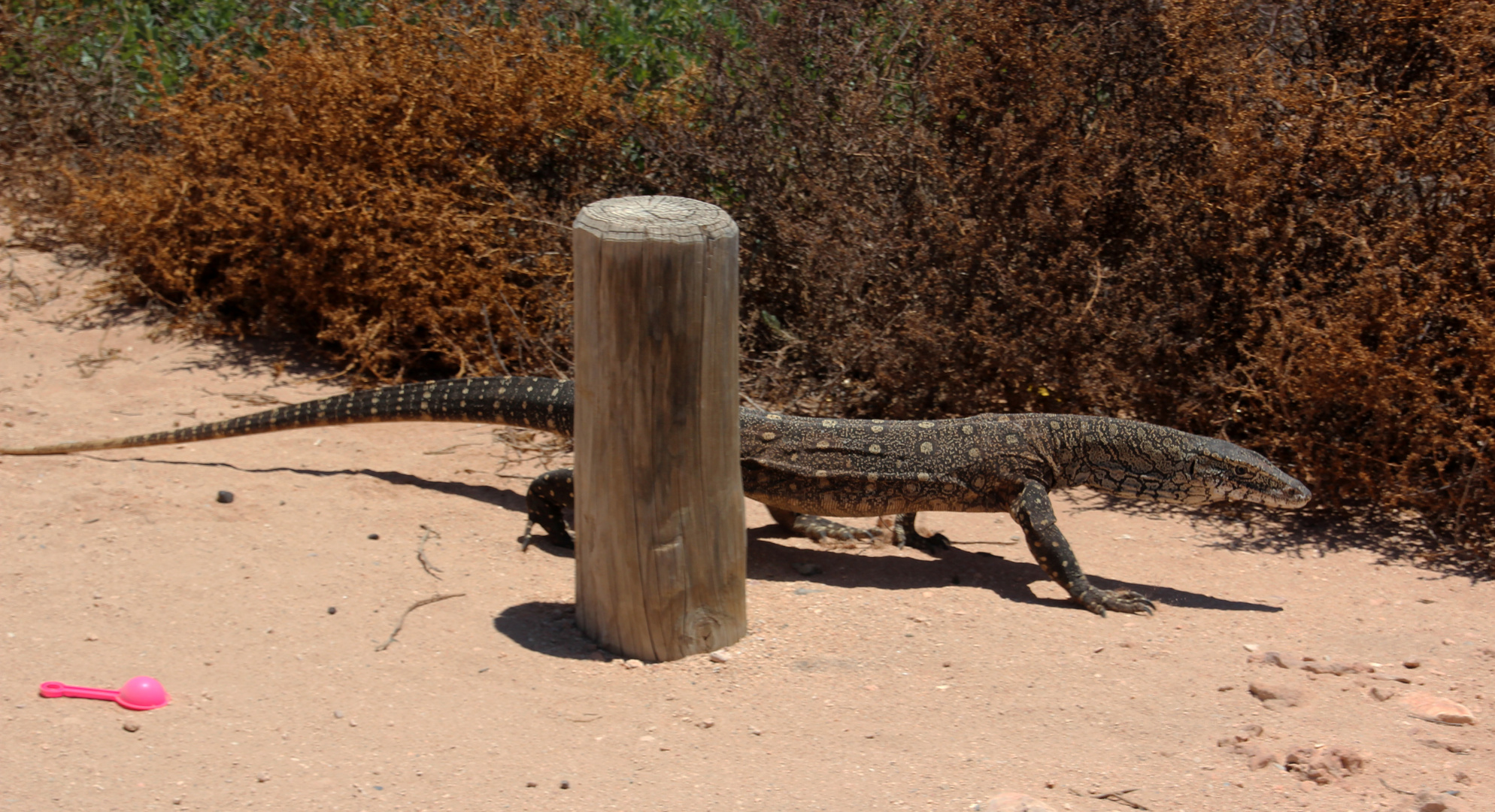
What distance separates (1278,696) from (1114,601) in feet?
3.52

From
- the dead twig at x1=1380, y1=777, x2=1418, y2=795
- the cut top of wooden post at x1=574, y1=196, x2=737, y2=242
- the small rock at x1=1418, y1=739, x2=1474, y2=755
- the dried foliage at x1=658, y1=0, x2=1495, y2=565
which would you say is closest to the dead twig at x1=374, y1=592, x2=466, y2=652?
the cut top of wooden post at x1=574, y1=196, x2=737, y2=242

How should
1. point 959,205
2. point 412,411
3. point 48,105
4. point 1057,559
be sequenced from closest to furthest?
1. point 1057,559
2. point 412,411
3. point 959,205
4. point 48,105

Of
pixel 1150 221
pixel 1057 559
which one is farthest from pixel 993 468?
pixel 1150 221

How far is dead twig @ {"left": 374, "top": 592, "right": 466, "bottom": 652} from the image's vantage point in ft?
15.4

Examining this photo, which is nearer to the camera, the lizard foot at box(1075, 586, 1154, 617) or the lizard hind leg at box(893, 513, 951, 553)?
the lizard foot at box(1075, 586, 1154, 617)

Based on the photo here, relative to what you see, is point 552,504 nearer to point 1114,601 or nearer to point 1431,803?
point 1114,601

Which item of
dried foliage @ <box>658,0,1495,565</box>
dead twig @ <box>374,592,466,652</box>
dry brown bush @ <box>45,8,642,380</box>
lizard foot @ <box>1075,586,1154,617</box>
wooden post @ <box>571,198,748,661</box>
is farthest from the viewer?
dry brown bush @ <box>45,8,642,380</box>

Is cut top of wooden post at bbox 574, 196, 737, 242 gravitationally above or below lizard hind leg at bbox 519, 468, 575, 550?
above

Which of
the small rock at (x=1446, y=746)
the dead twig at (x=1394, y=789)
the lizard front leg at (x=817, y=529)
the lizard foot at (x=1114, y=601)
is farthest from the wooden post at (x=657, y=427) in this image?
the small rock at (x=1446, y=746)

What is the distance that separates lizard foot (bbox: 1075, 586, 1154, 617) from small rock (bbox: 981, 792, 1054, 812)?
6.21ft

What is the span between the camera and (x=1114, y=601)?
5465 mm

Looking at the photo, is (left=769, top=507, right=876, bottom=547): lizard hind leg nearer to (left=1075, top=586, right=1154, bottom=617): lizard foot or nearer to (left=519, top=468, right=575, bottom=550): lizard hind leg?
(left=519, top=468, right=575, bottom=550): lizard hind leg

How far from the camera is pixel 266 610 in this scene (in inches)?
194

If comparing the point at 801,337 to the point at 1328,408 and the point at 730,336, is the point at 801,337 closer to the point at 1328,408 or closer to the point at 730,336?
the point at 1328,408
